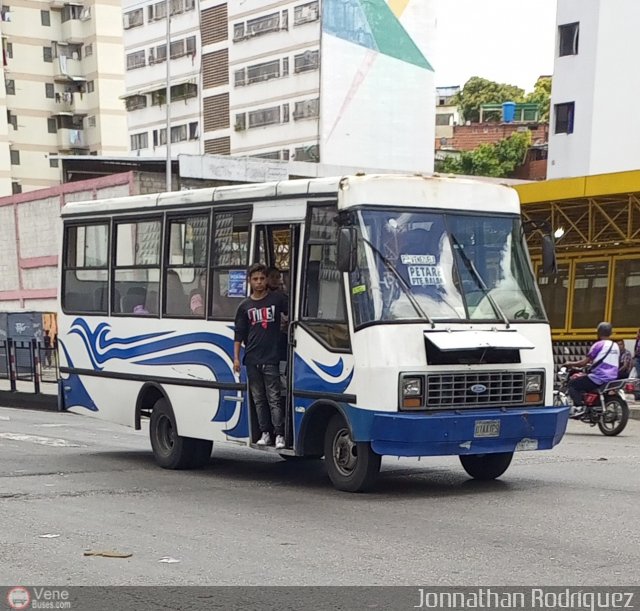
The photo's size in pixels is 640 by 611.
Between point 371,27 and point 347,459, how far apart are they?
69240 millimetres

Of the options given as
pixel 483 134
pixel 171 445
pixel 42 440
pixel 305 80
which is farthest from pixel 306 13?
pixel 171 445

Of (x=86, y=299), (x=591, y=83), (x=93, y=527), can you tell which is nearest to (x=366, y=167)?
(x=591, y=83)

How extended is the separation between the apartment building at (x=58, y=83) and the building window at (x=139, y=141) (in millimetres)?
1681

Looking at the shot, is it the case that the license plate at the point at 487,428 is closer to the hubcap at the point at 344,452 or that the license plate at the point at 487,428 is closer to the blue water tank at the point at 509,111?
the hubcap at the point at 344,452

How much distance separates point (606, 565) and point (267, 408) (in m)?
4.46

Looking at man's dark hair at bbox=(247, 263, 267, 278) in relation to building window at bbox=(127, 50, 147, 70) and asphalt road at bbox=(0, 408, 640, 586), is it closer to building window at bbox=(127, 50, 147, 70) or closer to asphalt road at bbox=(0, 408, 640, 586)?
asphalt road at bbox=(0, 408, 640, 586)

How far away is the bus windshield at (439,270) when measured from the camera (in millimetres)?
9719

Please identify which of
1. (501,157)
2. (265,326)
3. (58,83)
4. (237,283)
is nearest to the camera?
(265,326)

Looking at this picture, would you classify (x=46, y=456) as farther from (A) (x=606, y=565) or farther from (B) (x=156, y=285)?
(A) (x=606, y=565)

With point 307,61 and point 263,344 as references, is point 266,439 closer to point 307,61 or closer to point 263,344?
point 263,344

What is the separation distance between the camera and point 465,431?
9641mm

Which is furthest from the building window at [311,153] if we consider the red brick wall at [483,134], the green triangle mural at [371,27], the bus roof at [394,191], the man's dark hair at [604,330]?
the bus roof at [394,191]

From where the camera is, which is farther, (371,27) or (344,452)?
(371,27)

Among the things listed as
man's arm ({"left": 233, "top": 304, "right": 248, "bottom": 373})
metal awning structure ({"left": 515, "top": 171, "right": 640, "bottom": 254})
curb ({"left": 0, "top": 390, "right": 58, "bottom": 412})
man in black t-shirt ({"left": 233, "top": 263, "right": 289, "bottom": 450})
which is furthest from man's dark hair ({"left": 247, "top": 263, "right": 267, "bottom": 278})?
curb ({"left": 0, "top": 390, "right": 58, "bottom": 412})
